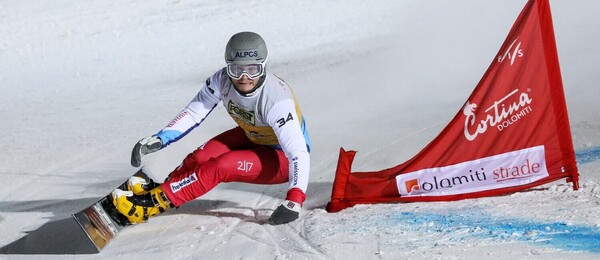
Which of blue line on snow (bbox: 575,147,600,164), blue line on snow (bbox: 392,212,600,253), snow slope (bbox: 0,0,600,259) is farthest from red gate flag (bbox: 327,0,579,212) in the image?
blue line on snow (bbox: 575,147,600,164)

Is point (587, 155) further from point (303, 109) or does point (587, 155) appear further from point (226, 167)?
point (303, 109)

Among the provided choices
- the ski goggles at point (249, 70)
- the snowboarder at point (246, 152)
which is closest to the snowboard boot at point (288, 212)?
the snowboarder at point (246, 152)

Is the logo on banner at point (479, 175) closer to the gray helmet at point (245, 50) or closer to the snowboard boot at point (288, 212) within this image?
the snowboard boot at point (288, 212)

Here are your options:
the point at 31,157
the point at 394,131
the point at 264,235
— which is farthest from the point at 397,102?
the point at 264,235

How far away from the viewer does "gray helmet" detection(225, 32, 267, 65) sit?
247 inches

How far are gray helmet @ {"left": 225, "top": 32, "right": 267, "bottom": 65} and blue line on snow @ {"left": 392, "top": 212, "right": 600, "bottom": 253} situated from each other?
1.35m

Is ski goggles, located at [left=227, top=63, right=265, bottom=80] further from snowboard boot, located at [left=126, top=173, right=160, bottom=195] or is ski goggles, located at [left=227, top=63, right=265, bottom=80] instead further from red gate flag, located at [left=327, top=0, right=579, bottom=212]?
red gate flag, located at [left=327, top=0, right=579, bottom=212]

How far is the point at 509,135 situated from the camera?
6426 millimetres

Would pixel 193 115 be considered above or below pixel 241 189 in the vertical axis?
above

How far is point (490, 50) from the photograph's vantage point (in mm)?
12953

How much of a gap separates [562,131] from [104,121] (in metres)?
5.64

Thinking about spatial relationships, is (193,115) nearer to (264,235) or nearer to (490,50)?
(264,235)

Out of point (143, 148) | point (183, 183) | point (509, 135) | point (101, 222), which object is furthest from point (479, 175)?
point (101, 222)

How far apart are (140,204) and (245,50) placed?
1220 millimetres
